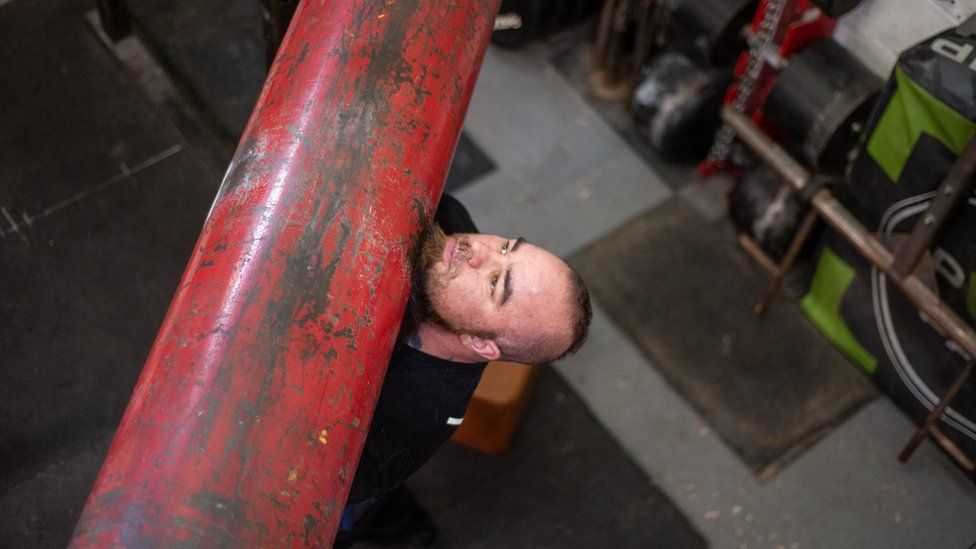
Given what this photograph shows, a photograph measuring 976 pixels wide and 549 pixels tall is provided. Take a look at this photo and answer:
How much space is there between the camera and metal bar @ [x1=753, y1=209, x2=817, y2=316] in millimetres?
2959

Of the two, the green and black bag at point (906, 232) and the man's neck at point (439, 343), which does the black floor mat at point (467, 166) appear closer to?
the green and black bag at point (906, 232)

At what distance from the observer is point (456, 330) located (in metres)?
1.63

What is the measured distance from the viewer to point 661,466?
2.90 metres

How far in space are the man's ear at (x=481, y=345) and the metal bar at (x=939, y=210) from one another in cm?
139

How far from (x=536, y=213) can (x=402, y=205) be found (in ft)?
6.93

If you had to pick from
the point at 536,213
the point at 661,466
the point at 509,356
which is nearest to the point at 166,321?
the point at 509,356

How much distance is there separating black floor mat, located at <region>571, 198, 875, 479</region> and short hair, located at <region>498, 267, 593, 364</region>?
1422 millimetres

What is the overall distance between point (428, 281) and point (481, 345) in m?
0.22

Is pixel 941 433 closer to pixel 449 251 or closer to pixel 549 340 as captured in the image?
pixel 549 340

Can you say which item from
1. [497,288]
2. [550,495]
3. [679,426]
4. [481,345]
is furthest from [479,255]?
[679,426]

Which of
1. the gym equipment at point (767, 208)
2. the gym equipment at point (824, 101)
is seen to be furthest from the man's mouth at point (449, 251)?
the gym equipment at point (767, 208)

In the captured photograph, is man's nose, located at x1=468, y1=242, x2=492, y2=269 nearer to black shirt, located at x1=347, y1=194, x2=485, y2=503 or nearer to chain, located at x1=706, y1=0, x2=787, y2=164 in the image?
black shirt, located at x1=347, y1=194, x2=485, y2=503

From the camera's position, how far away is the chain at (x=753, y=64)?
9.84ft

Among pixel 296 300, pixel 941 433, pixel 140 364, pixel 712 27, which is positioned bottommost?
pixel 941 433
